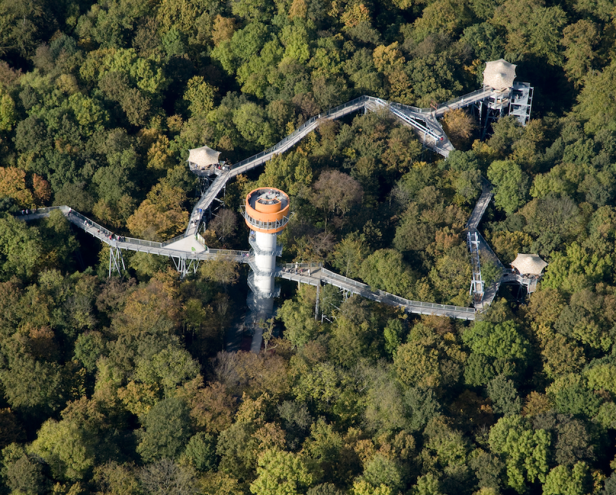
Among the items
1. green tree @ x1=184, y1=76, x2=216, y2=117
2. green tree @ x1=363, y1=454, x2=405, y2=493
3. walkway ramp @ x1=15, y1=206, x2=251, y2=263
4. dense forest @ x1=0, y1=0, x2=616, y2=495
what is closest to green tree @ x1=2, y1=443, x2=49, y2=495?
dense forest @ x1=0, y1=0, x2=616, y2=495

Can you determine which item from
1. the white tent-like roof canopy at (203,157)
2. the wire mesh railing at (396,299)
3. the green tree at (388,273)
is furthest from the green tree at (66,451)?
the white tent-like roof canopy at (203,157)

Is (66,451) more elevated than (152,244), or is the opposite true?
(152,244)

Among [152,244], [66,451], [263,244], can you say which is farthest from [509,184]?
[66,451]

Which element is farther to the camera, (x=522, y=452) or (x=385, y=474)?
(x=522, y=452)

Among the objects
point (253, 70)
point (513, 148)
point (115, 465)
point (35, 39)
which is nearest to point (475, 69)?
point (513, 148)

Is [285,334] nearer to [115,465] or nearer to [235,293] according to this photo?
[235,293]

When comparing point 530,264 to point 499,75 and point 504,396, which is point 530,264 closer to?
A: point 504,396

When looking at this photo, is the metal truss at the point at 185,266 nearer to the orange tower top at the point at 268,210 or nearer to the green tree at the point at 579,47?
the orange tower top at the point at 268,210
